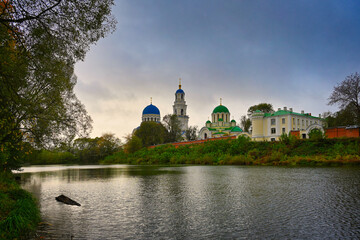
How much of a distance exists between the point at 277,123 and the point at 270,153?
76.0ft

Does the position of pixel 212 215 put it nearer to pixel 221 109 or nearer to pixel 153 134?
pixel 153 134

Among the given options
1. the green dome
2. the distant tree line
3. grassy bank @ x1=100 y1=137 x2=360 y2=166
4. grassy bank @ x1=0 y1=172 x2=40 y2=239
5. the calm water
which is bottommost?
the calm water

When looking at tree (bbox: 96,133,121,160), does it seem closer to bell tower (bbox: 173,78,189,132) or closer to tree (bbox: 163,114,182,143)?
tree (bbox: 163,114,182,143)

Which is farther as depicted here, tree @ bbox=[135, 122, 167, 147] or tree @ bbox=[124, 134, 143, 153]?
tree @ bbox=[135, 122, 167, 147]

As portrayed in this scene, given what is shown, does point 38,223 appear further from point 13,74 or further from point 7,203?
point 13,74

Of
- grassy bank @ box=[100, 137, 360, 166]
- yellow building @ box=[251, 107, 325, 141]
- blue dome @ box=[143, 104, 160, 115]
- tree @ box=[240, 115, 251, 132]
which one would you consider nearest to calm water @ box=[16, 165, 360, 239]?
grassy bank @ box=[100, 137, 360, 166]

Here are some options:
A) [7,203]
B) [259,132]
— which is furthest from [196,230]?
[259,132]

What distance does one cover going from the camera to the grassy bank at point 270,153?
33250mm

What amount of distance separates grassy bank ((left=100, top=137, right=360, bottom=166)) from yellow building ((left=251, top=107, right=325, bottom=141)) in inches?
627

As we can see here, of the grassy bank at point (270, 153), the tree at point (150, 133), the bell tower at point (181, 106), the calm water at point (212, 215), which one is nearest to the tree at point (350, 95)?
the grassy bank at point (270, 153)

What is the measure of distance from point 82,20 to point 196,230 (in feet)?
24.3

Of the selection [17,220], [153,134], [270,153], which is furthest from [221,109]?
[17,220]

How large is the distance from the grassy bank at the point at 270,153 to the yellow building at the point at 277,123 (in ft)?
52.3

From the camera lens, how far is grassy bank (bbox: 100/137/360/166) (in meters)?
33.2
